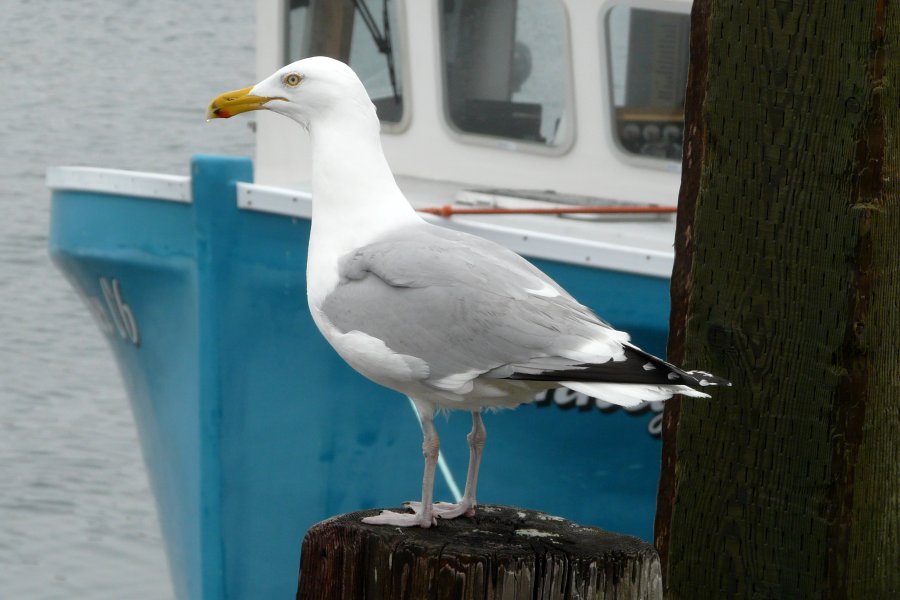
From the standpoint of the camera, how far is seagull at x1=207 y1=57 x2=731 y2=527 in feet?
8.64

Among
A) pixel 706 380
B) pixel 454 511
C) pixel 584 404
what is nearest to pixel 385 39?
pixel 584 404

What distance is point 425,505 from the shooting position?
2.64 m

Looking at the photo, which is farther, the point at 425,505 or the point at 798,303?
the point at 425,505

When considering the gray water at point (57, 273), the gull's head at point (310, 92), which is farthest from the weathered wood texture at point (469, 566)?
the gray water at point (57, 273)

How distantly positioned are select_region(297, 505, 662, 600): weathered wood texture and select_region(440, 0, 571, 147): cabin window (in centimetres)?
356

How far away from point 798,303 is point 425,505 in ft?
2.38

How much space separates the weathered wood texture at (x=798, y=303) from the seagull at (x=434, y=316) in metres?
0.19

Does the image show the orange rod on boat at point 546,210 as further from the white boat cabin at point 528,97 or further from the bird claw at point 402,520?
the bird claw at point 402,520

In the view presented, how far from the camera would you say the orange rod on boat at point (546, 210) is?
4961 mm

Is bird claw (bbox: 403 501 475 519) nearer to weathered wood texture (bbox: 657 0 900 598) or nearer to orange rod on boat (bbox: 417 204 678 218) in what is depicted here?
weathered wood texture (bbox: 657 0 900 598)

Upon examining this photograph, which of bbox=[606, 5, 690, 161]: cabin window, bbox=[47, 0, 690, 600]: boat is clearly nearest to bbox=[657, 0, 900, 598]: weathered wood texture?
bbox=[47, 0, 690, 600]: boat

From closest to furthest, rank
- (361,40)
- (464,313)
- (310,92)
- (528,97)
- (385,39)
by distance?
(464,313)
(310,92)
(528,97)
(385,39)
(361,40)

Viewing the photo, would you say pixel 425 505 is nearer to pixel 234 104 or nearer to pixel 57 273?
pixel 234 104

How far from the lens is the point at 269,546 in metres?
5.54
